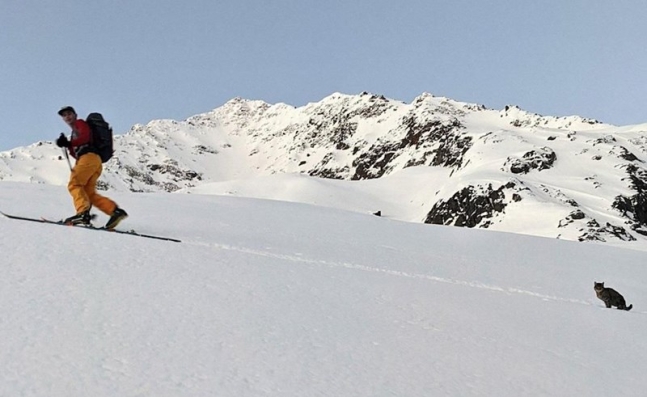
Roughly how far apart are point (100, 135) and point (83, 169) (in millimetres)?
490

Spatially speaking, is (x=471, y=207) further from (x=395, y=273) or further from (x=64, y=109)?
→ (x=64, y=109)

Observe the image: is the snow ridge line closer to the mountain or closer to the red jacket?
the red jacket

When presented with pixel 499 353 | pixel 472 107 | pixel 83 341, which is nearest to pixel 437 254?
pixel 499 353

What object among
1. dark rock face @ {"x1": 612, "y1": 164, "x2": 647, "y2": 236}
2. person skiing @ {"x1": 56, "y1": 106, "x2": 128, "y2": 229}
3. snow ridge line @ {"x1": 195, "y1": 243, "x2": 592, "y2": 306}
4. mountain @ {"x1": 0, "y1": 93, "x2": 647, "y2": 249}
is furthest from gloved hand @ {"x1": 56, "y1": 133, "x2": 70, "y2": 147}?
dark rock face @ {"x1": 612, "y1": 164, "x2": 647, "y2": 236}

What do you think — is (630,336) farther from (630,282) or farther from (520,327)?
(630,282)

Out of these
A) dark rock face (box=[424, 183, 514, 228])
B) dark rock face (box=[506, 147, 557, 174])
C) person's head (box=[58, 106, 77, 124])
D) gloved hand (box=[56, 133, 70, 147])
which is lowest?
gloved hand (box=[56, 133, 70, 147])

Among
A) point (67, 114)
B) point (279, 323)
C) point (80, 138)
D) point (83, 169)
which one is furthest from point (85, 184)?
point (279, 323)

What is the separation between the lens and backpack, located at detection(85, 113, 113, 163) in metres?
7.26

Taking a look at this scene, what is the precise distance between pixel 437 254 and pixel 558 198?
68.2m

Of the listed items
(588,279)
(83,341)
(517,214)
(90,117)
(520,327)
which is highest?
(517,214)

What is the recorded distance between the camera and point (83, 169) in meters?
7.26

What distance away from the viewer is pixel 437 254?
920cm

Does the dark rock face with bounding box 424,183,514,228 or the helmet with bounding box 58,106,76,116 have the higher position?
the dark rock face with bounding box 424,183,514,228

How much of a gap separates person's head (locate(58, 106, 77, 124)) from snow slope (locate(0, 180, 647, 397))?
1509 mm
